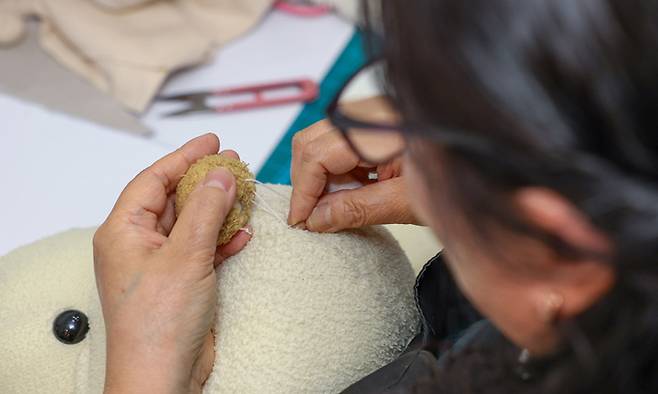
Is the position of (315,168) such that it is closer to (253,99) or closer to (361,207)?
(361,207)

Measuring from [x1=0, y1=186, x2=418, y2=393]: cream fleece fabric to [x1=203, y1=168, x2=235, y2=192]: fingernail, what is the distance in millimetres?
48

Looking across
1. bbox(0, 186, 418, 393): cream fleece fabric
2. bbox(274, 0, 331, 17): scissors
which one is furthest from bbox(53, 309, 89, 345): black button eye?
bbox(274, 0, 331, 17): scissors

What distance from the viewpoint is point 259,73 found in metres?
1.03

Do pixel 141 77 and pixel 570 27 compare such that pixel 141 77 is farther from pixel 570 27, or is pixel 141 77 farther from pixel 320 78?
pixel 570 27

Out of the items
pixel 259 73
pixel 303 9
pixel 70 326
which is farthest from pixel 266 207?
pixel 303 9

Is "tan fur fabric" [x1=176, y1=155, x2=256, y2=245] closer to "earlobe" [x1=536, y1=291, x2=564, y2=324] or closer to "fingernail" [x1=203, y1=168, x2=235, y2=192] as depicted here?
"fingernail" [x1=203, y1=168, x2=235, y2=192]

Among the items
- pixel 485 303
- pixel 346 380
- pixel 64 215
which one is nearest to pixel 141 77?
pixel 64 215

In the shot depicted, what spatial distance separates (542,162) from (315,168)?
309 millimetres

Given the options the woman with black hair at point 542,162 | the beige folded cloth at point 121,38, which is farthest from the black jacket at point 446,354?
the beige folded cloth at point 121,38

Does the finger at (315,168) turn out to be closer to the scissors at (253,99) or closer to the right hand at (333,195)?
the right hand at (333,195)

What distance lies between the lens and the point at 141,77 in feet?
3.18

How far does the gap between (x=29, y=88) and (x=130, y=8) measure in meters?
0.17

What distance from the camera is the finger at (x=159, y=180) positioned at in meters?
0.58

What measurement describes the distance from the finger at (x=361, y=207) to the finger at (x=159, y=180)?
10cm
